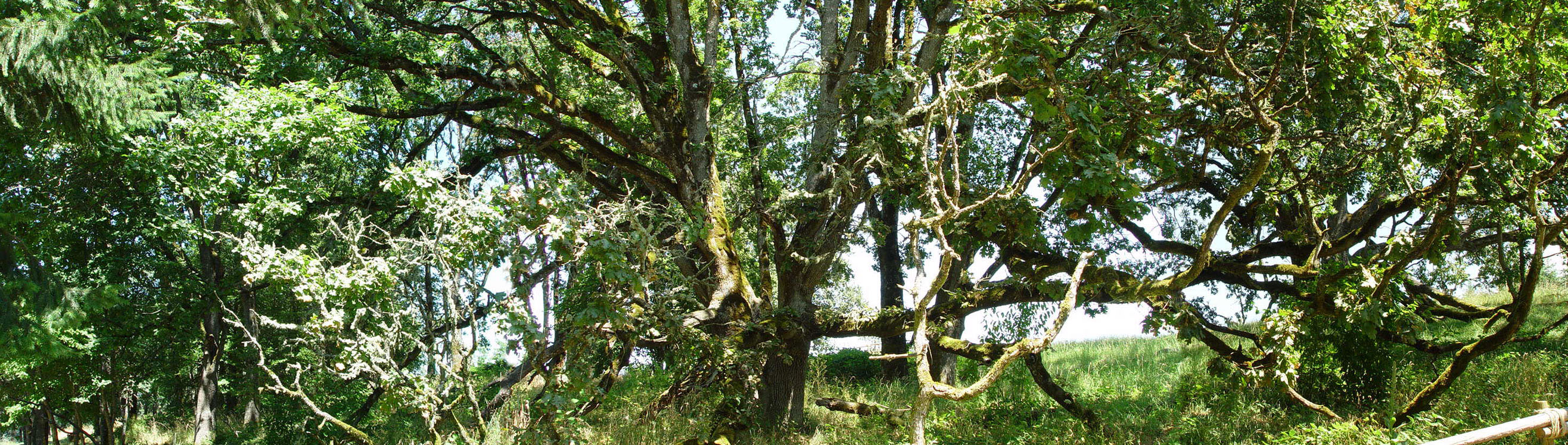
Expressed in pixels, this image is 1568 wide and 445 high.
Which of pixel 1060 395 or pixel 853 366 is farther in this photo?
pixel 853 366

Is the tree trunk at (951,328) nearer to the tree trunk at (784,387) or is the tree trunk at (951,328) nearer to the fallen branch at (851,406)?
the fallen branch at (851,406)

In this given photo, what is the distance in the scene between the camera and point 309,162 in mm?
12844

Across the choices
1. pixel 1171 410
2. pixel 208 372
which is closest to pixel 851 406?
pixel 1171 410

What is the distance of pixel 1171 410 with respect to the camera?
883 cm

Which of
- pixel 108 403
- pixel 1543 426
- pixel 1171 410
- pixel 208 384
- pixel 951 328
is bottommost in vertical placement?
pixel 108 403

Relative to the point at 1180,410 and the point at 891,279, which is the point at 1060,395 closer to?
the point at 1180,410

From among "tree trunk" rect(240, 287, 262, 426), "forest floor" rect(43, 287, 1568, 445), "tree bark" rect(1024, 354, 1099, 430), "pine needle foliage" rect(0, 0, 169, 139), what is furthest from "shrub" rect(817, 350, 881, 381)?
"pine needle foliage" rect(0, 0, 169, 139)

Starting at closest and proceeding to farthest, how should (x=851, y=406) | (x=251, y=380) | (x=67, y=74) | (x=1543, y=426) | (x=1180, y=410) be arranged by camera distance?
(x=1543, y=426), (x=67, y=74), (x=1180, y=410), (x=851, y=406), (x=251, y=380)

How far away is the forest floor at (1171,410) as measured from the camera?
21.9 ft

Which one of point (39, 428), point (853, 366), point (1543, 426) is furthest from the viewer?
point (39, 428)

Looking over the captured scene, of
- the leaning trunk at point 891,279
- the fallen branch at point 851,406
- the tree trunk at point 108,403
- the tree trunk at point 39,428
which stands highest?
the leaning trunk at point 891,279

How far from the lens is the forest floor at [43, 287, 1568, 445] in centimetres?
666

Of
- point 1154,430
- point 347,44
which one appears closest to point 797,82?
point 347,44

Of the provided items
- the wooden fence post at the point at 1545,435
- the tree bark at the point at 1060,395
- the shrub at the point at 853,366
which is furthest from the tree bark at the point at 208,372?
the wooden fence post at the point at 1545,435
